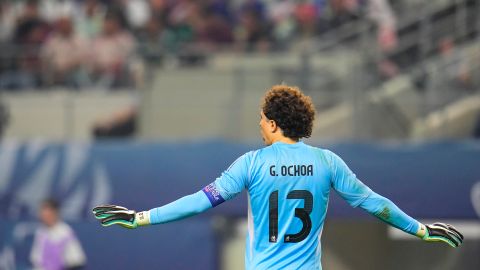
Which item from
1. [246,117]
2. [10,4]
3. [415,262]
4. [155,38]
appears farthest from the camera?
[10,4]

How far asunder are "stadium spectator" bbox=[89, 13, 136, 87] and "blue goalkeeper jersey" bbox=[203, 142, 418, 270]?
782 centimetres

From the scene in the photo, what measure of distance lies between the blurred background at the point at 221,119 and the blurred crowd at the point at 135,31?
0.10 feet

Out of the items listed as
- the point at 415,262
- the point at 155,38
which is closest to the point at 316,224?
the point at 415,262

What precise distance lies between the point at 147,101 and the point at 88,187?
133 centimetres

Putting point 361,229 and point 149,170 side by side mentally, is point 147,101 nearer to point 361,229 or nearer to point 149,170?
point 149,170

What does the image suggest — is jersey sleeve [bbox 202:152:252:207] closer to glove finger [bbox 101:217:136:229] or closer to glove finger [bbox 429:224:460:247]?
glove finger [bbox 101:217:136:229]

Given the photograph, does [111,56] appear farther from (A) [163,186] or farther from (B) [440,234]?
(B) [440,234]

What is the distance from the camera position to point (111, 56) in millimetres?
13352

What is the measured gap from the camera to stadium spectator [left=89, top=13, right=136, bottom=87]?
1316 centimetres

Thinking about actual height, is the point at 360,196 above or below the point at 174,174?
below

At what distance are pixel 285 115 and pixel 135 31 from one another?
914 centimetres

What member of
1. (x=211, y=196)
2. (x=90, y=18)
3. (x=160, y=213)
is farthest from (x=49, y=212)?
(x=211, y=196)

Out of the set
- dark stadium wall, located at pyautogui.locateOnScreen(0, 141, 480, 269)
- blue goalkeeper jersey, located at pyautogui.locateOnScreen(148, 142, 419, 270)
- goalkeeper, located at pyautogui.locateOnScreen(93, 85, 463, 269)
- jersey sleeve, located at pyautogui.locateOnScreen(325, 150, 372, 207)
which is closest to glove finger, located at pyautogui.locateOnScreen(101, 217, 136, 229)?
goalkeeper, located at pyautogui.locateOnScreen(93, 85, 463, 269)

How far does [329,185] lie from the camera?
5477mm
